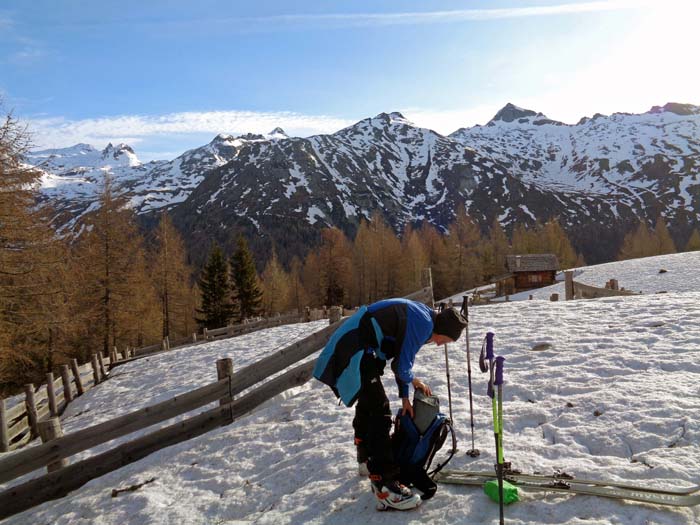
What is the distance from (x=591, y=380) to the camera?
22.0ft

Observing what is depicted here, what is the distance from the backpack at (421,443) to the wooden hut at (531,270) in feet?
165

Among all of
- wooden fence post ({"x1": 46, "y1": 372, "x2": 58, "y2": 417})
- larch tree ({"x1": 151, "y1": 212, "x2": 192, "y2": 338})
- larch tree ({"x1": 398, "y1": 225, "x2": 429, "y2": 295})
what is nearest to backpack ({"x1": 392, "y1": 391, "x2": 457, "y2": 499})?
wooden fence post ({"x1": 46, "y1": 372, "x2": 58, "y2": 417})

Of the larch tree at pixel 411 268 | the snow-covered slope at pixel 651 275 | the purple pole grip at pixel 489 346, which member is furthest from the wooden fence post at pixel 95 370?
the larch tree at pixel 411 268

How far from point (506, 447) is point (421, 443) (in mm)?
1506

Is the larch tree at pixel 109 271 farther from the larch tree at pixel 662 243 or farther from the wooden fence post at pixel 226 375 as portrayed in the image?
the larch tree at pixel 662 243

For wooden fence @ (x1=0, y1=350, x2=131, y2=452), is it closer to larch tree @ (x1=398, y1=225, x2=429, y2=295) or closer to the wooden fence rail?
the wooden fence rail

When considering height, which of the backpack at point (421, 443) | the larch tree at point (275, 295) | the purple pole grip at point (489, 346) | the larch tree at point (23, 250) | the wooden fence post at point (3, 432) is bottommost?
the larch tree at point (275, 295)

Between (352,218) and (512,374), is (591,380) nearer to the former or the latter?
(512,374)

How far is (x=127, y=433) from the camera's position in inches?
261

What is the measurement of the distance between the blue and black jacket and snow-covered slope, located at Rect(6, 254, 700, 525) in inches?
51.3

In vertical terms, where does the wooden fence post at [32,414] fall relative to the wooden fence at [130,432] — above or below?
below

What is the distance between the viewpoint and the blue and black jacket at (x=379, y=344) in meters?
4.22

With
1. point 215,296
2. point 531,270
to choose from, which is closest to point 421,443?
point 215,296

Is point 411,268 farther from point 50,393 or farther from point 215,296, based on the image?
point 50,393
